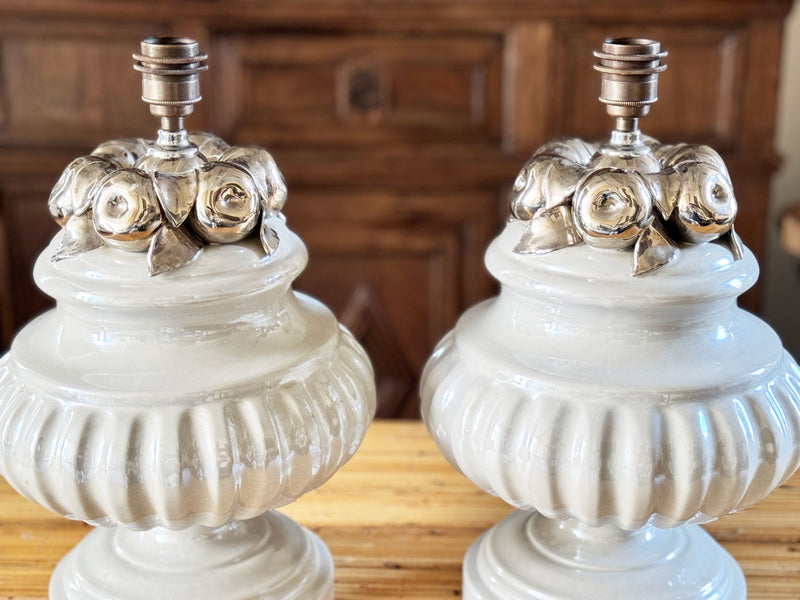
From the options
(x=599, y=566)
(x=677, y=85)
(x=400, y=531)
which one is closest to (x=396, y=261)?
(x=677, y=85)

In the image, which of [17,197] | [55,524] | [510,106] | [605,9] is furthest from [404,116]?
[55,524]

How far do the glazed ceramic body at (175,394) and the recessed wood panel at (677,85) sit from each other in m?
0.66

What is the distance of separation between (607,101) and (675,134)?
67 cm

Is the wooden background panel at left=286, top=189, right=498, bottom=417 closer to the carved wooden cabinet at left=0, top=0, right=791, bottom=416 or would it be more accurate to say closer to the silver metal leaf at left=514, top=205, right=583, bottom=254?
the carved wooden cabinet at left=0, top=0, right=791, bottom=416

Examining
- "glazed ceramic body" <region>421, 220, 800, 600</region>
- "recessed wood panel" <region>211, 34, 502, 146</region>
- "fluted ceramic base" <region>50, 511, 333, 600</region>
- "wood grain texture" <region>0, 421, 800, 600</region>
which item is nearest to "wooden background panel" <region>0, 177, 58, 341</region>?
"recessed wood panel" <region>211, 34, 502, 146</region>

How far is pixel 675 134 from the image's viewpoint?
1.12 meters

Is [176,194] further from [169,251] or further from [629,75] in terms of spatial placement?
[629,75]

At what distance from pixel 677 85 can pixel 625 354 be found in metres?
0.72

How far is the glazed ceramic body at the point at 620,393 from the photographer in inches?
17.8

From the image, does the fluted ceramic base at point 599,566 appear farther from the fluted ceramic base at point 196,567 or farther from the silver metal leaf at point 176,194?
the silver metal leaf at point 176,194

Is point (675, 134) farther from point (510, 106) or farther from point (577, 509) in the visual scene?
point (577, 509)

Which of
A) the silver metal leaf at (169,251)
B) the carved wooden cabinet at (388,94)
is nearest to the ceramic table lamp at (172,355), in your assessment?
the silver metal leaf at (169,251)

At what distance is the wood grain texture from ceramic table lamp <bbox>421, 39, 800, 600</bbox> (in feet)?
0.40

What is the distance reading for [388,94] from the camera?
110cm
